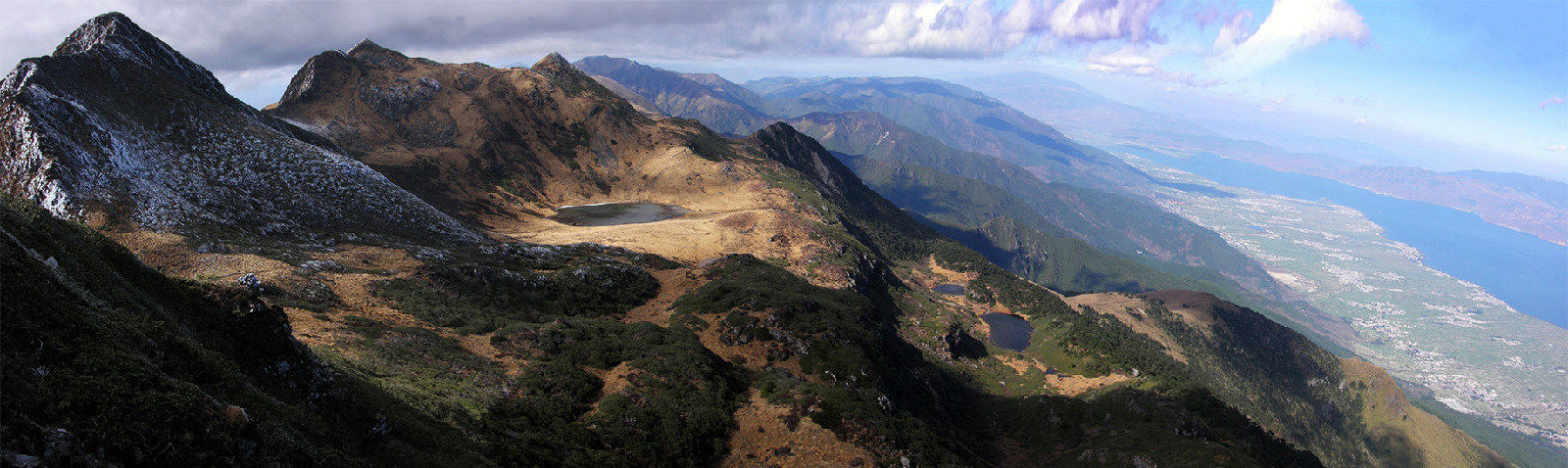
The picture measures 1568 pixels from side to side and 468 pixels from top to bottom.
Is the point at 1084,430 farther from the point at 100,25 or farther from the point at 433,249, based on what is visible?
the point at 100,25

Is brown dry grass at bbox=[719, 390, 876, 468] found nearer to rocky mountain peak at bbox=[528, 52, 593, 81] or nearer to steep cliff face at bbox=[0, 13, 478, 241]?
steep cliff face at bbox=[0, 13, 478, 241]

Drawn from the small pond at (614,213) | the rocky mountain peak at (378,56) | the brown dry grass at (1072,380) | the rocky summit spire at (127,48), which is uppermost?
the rocky mountain peak at (378,56)

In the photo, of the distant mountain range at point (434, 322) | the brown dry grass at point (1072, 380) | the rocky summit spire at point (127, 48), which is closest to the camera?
the distant mountain range at point (434, 322)

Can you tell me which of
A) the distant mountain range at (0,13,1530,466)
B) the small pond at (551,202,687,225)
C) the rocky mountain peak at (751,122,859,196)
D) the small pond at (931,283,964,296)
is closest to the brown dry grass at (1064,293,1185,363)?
the distant mountain range at (0,13,1530,466)

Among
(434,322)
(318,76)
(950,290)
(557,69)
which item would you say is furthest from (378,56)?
(950,290)

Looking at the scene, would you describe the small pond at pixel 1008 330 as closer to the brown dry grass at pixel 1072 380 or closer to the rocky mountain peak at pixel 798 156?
the brown dry grass at pixel 1072 380

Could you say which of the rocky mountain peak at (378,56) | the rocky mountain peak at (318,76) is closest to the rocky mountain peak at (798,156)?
the rocky mountain peak at (378,56)
